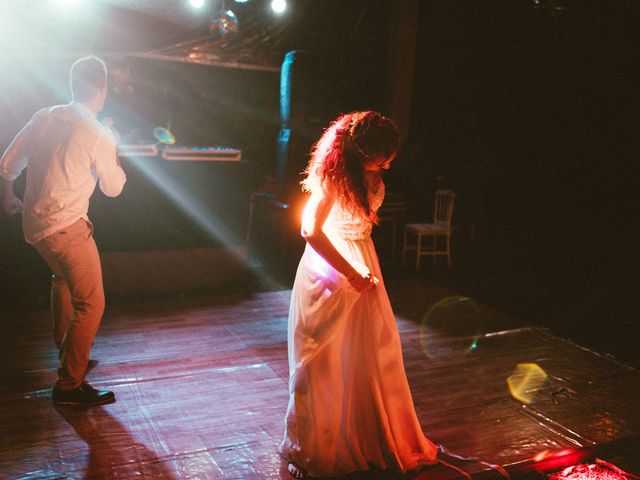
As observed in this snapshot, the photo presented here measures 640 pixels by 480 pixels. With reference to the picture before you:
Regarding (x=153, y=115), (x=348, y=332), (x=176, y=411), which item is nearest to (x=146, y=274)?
(x=153, y=115)

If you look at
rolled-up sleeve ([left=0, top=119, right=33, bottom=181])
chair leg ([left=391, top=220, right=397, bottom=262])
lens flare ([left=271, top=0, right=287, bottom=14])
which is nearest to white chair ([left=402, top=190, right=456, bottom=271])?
chair leg ([left=391, top=220, right=397, bottom=262])

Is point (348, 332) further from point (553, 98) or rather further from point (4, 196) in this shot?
point (553, 98)

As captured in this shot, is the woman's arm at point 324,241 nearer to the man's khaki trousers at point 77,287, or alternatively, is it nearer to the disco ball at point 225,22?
the man's khaki trousers at point 77,287

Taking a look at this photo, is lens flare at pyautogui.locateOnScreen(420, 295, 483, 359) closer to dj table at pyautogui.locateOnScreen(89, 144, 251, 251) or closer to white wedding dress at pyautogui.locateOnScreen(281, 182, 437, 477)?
white wedding dress at pyautogui.locateOnScreen(281, 182, 437, 477)

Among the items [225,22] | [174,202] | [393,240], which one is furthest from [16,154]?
[393,240]

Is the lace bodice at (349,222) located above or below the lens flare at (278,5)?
below

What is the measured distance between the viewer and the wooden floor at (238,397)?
8.66 feet

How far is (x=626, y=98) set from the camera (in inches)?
282

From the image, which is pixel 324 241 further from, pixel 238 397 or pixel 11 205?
pixel 11 205

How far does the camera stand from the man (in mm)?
2912

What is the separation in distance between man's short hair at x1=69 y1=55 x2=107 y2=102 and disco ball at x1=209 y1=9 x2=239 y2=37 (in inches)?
135

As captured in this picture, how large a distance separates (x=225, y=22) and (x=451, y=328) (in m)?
4.04

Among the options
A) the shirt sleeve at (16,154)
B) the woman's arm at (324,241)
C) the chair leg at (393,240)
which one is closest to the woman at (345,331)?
the woman's arm at (324,241)

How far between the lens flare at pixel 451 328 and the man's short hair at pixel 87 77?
2.84m
